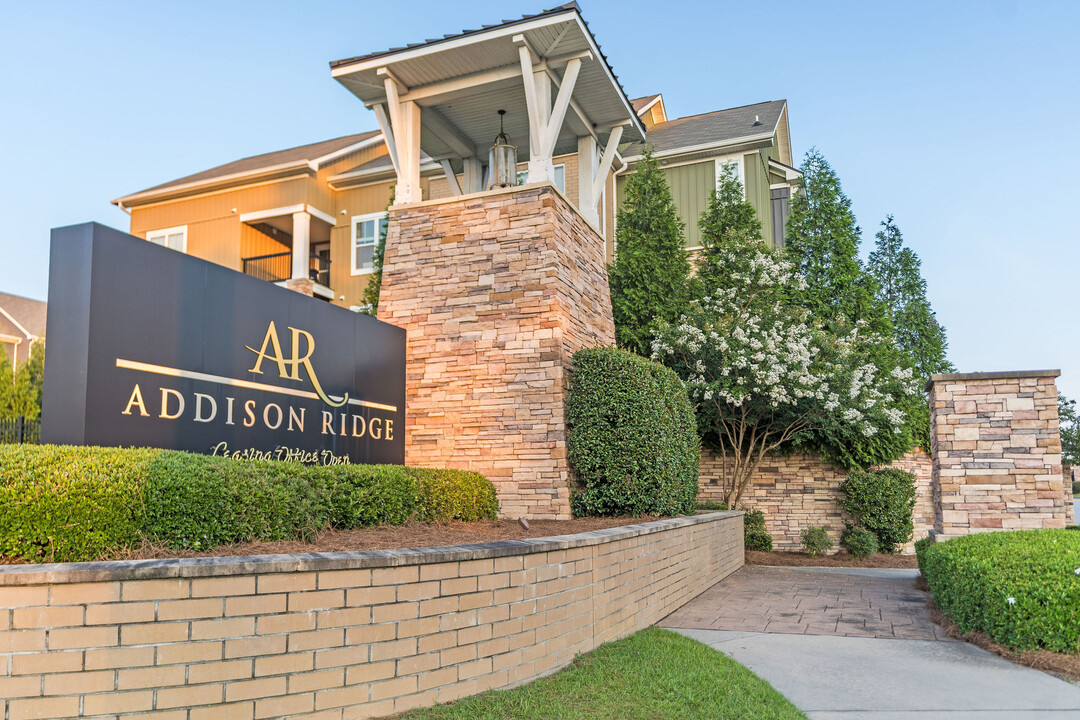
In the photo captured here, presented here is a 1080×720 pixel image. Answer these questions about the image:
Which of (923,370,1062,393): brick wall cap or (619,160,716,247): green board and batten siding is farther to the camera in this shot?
(619,160,716,247): green board and batten siding

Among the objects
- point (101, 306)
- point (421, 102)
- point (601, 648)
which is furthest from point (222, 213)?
point (601, 648)

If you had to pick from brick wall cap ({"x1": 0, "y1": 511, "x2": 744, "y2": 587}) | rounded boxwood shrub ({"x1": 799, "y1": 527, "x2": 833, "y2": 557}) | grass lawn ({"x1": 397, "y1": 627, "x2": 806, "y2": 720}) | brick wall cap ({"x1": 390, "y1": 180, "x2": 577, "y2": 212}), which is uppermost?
brick wall cap ({"x1": 390, "y1": 180, "x2": 577, "y2": 212})

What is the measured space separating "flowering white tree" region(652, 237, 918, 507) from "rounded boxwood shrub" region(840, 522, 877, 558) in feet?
6.11

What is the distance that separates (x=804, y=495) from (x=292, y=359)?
472 inches

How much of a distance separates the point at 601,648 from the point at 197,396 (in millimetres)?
3706

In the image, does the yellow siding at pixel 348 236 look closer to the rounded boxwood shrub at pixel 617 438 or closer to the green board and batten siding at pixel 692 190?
the green board and batten siding at pixel 692 190

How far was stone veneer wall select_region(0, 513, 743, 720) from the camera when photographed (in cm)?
328

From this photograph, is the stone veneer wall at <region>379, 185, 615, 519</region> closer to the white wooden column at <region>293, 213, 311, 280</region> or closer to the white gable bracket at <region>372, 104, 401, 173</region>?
the white gable bracket at <region>372, 104, 401, 173</region>

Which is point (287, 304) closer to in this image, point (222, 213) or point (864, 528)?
point (864, 528)

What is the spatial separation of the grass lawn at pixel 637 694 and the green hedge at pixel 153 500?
1770mm

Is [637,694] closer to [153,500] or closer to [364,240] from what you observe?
[153,500]

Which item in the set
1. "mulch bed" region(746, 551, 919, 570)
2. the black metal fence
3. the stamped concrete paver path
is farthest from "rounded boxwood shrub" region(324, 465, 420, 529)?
the black metal fence

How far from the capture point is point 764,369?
1420 cm

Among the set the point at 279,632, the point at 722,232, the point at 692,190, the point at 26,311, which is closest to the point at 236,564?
the point at 279,632
